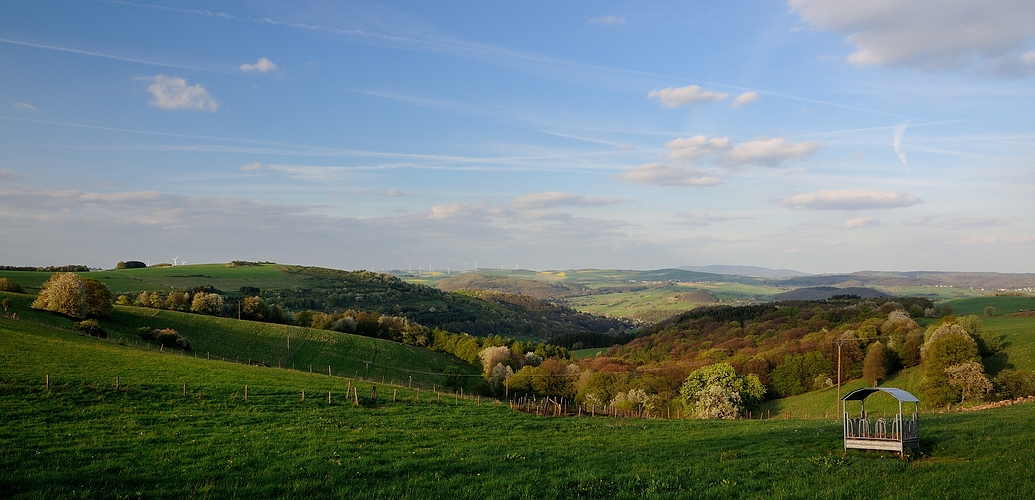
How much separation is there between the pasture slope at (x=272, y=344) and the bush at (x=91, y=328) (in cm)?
110

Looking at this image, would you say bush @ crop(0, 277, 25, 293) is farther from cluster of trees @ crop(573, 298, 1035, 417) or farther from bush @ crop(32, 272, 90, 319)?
cluster of trees @ crop(573, 298, 1035, 417)

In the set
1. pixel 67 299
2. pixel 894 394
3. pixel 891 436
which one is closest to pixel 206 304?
pixel 67 299

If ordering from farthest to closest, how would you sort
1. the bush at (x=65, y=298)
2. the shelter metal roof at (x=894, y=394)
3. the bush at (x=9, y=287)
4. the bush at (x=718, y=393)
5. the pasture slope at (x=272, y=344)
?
the bush at (x=9, y=287) → the pasture slope at (x=272, y=344) → the bush at (x=65, y=298) → the bush at (x=718, y=393) → the shelter metal roof at (x=894, y=394)

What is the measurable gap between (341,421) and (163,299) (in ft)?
274

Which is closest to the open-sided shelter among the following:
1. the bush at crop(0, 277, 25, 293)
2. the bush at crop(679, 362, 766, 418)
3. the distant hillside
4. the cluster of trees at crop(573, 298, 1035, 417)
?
the bush at crop(679, 362, 766, 418)

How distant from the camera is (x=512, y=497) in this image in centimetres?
1338

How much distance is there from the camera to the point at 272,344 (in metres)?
77.2

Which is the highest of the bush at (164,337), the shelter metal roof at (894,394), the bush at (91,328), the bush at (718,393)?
the shelter metal roof at (894,394)

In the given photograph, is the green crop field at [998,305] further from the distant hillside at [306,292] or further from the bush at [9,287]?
the bush at [9,287]

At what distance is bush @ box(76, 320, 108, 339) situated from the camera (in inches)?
2282

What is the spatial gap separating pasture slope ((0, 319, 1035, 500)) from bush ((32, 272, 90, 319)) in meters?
33.4

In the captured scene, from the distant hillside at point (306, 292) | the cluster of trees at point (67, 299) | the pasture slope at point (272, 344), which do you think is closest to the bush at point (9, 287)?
the pasture slope at point (272, 344)

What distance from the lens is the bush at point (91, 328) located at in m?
58.0

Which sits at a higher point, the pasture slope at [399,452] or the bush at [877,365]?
the pasture slope at [399,452]
